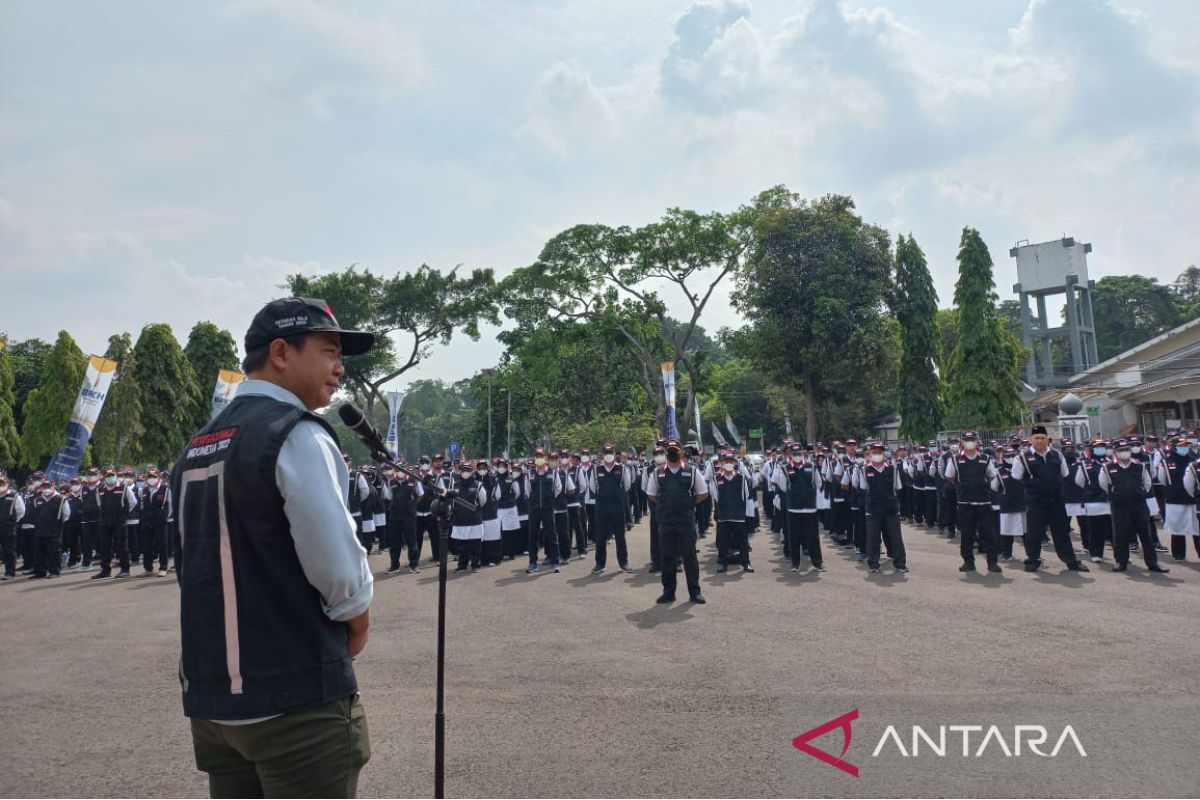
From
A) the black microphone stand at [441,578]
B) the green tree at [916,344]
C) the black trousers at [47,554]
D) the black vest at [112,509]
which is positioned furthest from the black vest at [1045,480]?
the green tree at [916,344]

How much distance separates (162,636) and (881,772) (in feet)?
28.7

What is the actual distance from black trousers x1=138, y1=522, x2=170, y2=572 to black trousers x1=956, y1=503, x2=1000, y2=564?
15970 mm

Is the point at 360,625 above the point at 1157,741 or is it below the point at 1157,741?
above

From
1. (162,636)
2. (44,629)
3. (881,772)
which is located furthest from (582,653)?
(44,629)

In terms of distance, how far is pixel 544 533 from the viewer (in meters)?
15.6

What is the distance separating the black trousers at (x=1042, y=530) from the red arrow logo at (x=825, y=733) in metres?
8.43

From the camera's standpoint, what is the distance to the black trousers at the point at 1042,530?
12578 millimetres

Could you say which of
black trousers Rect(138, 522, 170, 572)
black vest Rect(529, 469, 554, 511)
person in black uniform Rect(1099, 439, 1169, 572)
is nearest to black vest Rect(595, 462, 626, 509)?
black vest Rect(529, 469, 554, 511)

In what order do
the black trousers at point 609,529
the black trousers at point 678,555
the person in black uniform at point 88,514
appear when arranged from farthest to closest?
the person in black uniform at point 88,514, the black trousers at point 609,529, the black trousers at point 678,555

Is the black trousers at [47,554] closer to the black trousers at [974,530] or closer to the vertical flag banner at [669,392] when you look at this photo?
the black trousers at [974,530]

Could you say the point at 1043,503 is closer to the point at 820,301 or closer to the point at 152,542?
the point at 152,542

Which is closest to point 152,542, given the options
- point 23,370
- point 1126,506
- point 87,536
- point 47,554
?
point 87,536

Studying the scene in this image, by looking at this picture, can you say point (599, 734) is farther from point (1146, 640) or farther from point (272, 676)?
point (1146, 640)

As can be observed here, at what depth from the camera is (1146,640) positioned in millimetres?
7680
